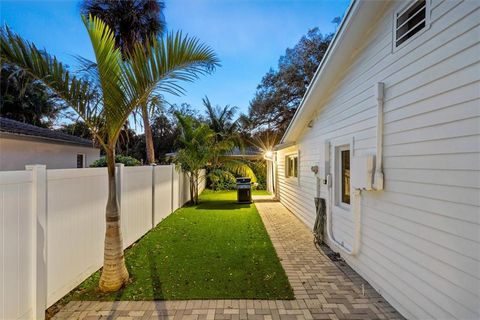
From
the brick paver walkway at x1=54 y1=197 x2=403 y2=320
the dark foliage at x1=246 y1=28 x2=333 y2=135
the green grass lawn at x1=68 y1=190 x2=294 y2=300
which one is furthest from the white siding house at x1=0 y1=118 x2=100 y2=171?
the dark foliage at x1=246 y1=28 x2=333 y2=135

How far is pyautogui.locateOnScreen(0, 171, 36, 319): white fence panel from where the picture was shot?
2582mm

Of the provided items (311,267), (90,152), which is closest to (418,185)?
(311,267)

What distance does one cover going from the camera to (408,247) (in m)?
3.38

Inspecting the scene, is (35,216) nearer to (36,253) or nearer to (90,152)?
(36,253)

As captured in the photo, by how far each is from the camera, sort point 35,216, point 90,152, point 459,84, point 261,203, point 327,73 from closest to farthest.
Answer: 1. point 459,84
2. point 35,216
3. point 327,73
4. point 261,203
5. point 90,152

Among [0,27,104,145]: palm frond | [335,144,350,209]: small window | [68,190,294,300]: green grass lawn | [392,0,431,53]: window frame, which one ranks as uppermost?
[392,0,431,53]: window frame

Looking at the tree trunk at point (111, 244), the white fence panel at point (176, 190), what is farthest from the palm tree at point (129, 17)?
the tree trunk at point (111, 244)

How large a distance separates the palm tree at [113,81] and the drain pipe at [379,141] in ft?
8.16

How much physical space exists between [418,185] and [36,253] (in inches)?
176

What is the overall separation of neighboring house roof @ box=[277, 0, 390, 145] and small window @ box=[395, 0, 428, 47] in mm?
538

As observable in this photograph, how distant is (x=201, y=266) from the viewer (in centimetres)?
491

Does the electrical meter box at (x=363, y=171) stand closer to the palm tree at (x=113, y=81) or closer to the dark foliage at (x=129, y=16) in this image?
the palm tree at (x=113, y=81)

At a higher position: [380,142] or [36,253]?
[380,142]

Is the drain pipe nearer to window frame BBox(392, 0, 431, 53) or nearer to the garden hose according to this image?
window frame BBox(392, 0, 431, 53)
